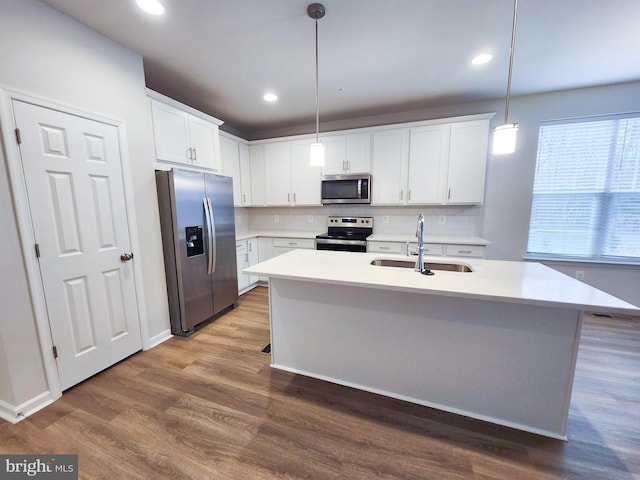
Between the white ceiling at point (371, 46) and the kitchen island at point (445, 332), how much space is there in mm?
1776

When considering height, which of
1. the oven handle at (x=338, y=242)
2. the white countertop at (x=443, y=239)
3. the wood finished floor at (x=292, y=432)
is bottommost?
the wood finished floor at (x=292, y=432)

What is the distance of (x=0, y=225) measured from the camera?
4.91 feet

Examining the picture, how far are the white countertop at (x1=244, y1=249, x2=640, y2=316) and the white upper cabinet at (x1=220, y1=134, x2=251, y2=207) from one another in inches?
89.7

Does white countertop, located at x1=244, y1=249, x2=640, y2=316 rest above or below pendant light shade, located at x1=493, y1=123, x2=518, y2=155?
below

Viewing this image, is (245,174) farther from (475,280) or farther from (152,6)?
(475,280)

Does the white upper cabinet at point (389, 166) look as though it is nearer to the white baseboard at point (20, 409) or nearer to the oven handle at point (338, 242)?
the oven handle at point (338, 242)

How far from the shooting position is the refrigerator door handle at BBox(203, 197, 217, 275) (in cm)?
275

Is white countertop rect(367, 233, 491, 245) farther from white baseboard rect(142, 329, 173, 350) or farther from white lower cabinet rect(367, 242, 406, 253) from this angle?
white baseboard rect(142, 329, 173, 350)

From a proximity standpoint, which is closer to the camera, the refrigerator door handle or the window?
the refrigerator door handle

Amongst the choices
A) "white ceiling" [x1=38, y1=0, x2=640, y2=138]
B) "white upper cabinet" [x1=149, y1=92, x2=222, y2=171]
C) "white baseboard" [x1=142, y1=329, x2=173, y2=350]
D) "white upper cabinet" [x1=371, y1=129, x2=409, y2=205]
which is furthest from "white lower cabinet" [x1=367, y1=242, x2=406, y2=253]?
"white baseboard" [x1=142, y1=329, x2=173, y2=350]

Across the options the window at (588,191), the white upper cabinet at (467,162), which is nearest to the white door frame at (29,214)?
the white upper cabinet at (467,162)

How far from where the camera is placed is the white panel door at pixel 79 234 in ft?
5.44

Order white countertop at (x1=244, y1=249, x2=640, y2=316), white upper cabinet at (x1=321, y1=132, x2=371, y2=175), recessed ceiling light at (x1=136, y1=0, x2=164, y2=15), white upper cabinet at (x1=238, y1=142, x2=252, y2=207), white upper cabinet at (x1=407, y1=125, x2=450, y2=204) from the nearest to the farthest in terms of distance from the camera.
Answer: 1. white countertop at (x1=244, y1=249, x2=640, y2=316)
2. recessed ceiling light at (x1=136, y1=0, x2=164, y2=15)
3. white upper cabinet at (x1=407, y1=125, x2=450, y2=204)
4. white upper cabinet at (x1=321, y1=132, x2=371, y2=175)
5. white upper cabinet at (x1=238, y1=142, x2=252, y2=207)

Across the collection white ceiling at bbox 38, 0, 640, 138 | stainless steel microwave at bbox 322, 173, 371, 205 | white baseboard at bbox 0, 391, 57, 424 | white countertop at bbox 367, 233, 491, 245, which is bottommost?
white baseboard at bbox 0, 391, 57, 424
